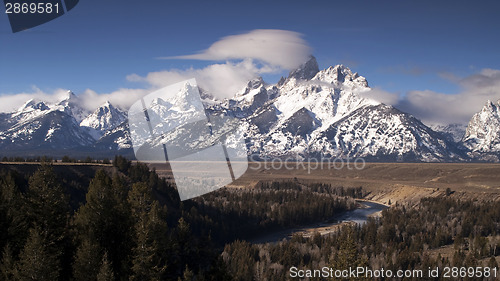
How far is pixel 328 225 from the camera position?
9506cm

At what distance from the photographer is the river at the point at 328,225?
8425 centimetres

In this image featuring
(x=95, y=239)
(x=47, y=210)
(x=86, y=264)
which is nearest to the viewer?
(x=86, y=264)

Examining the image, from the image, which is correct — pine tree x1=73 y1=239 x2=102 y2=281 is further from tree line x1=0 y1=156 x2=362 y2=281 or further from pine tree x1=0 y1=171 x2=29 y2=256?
pine tree x1=0 y1=171 x2=29 y2=256

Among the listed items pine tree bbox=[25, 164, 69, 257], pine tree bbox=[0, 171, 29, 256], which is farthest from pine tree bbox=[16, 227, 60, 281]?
pine tree bbox=[0, 171, 29, 256]

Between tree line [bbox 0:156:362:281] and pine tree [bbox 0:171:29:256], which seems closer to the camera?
tree line [bbox 0:156:362:281]

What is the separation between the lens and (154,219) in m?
21.5

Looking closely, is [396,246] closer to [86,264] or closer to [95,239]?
[95,239]

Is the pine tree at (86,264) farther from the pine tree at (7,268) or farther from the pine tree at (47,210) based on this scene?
the pine tree at (7,268)

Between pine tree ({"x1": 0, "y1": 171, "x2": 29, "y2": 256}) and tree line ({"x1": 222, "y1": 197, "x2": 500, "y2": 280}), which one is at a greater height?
pine tree ({"x1": 0, "y1": 171, "x2": 29, "y2": 256})

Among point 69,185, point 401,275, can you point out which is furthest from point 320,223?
point 69,185

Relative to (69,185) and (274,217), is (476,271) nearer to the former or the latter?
(274,217)

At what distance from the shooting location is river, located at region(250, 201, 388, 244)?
8425 centimetres

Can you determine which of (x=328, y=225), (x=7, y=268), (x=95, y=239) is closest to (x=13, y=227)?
(x=7, y=268)

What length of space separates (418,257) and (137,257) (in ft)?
163
